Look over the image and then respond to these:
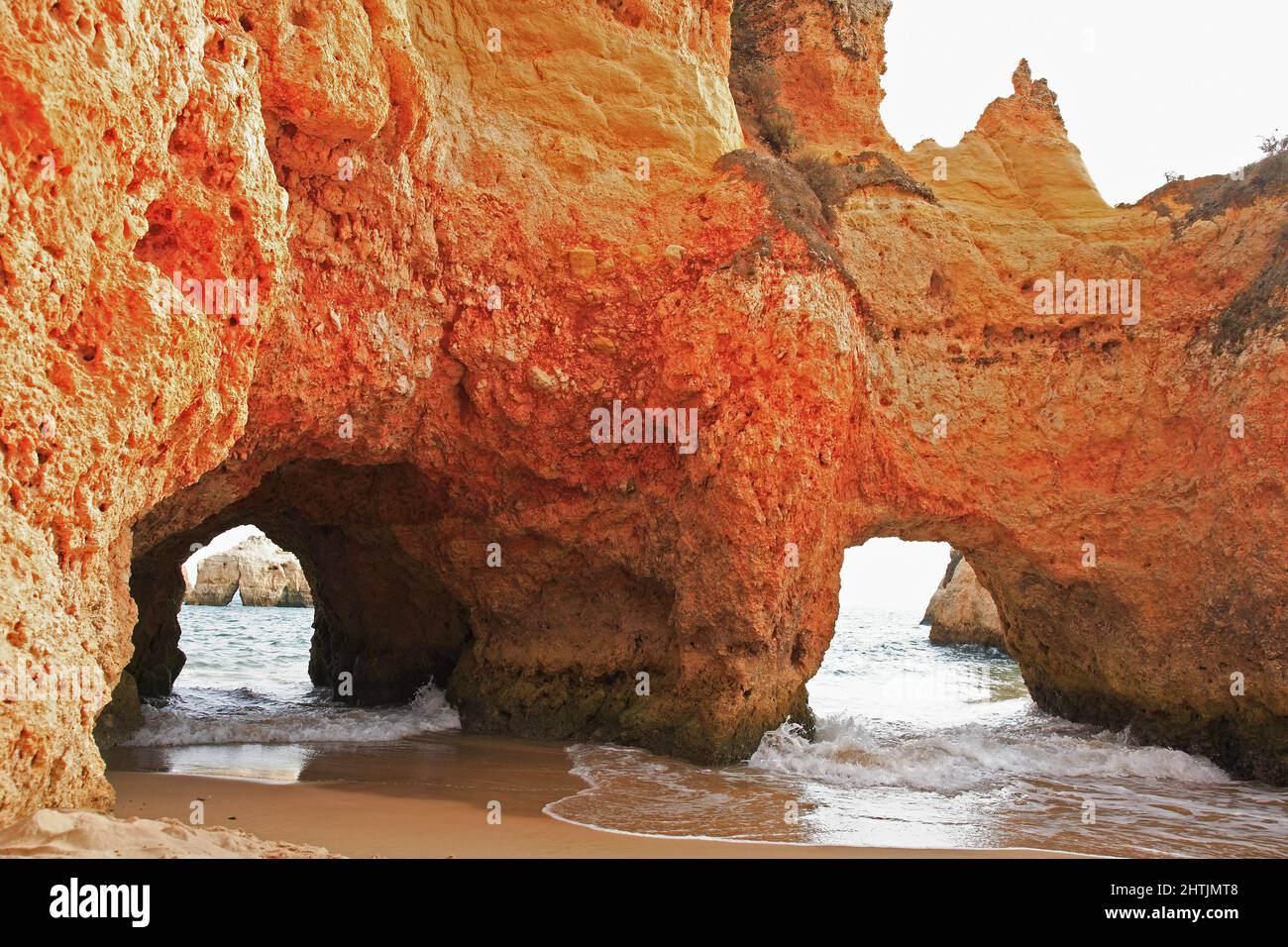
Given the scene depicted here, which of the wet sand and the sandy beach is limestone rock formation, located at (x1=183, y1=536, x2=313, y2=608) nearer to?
the wet sand

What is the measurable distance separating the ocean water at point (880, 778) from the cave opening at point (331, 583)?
1.36 ft

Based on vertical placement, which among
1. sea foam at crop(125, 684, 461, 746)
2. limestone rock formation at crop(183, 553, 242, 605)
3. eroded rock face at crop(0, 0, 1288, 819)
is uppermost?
eroded rock face at crop(0, 0, 1288, 819)

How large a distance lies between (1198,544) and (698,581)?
15.7 ft

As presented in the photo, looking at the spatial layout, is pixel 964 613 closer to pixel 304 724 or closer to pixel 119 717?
pixel 304 724

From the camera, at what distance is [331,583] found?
505 inches

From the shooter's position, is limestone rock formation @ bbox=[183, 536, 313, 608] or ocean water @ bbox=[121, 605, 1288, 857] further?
limestone rock formation @ bbox=[183, 536, 313, 608]

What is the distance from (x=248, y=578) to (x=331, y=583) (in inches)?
1264

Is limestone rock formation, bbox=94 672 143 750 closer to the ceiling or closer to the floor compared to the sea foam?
closer to the ceiling

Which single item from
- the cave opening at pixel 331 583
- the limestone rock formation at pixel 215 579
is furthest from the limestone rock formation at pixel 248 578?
the cave opening at pixel 331 583

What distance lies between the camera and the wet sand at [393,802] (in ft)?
16.8

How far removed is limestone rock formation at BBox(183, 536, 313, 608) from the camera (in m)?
41.8

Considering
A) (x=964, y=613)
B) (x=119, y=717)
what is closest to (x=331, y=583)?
(x=119, y=717)

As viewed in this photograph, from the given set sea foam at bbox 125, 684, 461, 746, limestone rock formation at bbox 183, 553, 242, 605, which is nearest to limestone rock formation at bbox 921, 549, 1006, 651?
sea foam at bbox 125, 684, 461, 746

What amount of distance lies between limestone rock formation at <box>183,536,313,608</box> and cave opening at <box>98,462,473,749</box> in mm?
26650
